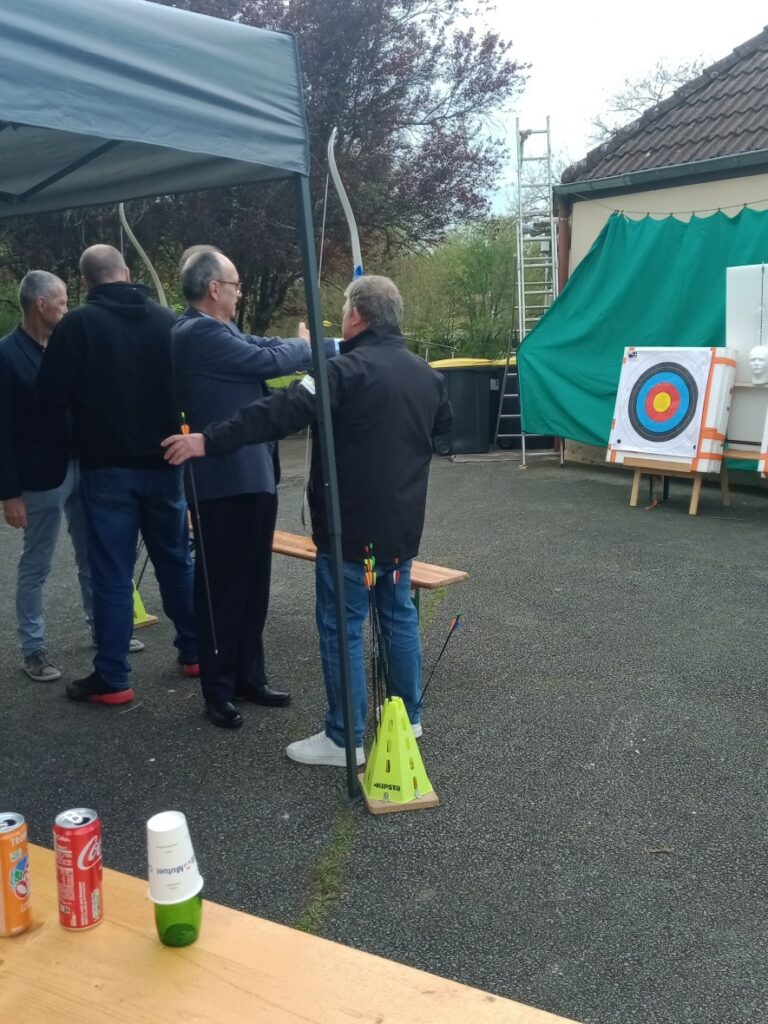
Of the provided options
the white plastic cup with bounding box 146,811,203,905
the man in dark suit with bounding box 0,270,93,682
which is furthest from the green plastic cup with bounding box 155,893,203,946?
the man in dark suit with bounding box 0,270,93,682

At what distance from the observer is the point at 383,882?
2.51 m

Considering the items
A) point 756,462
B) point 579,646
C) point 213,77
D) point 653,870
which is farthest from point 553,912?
point 756,462

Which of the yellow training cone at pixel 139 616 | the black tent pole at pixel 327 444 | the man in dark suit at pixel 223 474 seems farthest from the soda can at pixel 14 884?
the yellow training cone at pixel 139 616

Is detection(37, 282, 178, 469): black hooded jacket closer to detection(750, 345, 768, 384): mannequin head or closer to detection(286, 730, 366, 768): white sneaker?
detection(286, 730, 366, 768): white sneaker

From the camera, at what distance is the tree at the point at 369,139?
11.8 meters

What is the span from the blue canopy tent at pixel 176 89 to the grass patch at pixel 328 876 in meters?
0.16

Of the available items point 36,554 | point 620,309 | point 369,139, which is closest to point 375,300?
point 36,554

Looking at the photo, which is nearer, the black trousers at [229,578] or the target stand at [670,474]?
the black trousers at [229,578]

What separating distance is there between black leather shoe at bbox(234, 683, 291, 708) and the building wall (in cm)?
643

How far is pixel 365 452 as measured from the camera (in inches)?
115

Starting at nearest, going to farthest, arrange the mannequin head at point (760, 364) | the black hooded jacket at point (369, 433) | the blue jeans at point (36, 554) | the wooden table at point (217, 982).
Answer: the wooden table at point (217, 982) → the black hooded jacket at point (369, 433) → the blue jeans at point (36, 554) → the mannequin head at point (760, 364)

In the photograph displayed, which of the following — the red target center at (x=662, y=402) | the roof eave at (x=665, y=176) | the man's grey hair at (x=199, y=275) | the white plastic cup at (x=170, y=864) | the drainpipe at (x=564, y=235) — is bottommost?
the white plastic cup at (x=170, y=864)

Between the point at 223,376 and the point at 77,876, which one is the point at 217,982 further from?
the point at 223,376

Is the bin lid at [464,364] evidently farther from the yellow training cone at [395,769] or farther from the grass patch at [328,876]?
the grass patch at [328,876]
